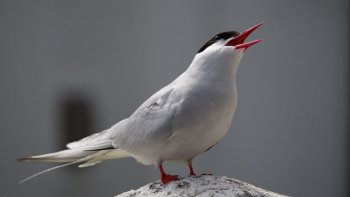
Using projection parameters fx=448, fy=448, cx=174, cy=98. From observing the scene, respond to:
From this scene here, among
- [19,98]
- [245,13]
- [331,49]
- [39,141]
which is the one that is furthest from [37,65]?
[331,49]

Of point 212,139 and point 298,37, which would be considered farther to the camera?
point 298,37

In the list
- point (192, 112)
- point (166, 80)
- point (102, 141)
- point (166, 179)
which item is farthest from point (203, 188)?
point (166, 80)

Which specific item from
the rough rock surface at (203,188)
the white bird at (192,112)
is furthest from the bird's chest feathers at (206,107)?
the rough rock surface at (203,188)

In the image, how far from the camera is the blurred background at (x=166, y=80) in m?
4.01

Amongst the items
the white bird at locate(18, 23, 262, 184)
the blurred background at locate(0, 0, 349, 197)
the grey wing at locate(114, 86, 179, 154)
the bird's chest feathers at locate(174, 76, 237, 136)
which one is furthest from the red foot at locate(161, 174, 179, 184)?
the blurred background at locate(0, 0, 349, 197)

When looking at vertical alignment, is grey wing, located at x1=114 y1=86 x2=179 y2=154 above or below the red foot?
above

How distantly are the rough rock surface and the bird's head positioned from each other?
0.51 m

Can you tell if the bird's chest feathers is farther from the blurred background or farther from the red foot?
the blurred background

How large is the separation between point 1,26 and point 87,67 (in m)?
0.83

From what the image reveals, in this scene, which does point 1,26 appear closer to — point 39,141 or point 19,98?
point 19,98

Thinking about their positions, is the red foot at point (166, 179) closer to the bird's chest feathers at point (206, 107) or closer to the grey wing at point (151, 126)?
the grey wing at point (151, 126)

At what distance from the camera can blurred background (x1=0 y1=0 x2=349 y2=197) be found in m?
4.01

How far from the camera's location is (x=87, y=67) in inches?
163

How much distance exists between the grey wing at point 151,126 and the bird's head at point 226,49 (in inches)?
8.5
